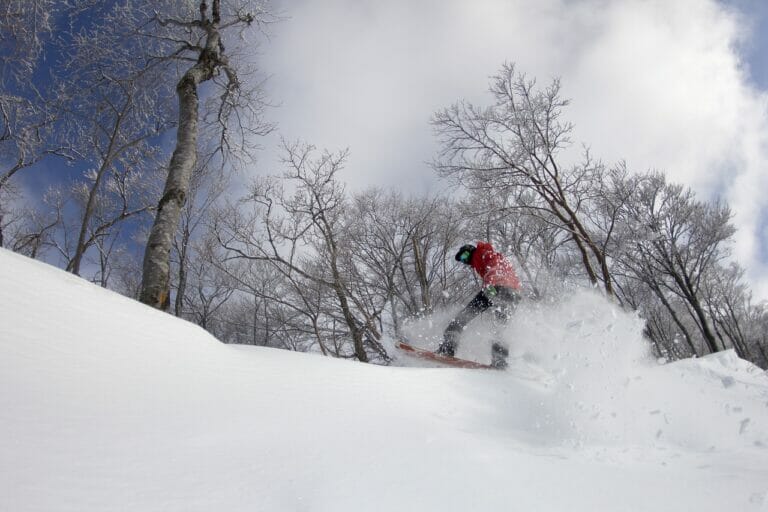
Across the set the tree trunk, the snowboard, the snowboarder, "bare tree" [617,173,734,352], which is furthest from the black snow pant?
"bare tree" [617,173,734,352]

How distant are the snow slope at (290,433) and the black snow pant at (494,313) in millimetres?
2079

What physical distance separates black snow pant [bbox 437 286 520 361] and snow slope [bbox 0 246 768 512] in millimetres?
2079

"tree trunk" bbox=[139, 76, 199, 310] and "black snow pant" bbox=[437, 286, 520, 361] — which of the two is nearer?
"tree trunk" bbox=[139, 76, 199, 310]

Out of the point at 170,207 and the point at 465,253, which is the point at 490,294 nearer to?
the point at 465,253

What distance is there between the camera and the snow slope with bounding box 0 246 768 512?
3.33 feet

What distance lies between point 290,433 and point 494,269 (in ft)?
14.3

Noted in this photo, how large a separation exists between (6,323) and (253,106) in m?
6.02

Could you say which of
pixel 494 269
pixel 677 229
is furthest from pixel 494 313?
pixel 677 229

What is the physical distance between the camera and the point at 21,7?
463 centimetres

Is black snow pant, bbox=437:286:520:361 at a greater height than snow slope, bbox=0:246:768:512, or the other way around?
black snow pant, bbox=437:286:520:361

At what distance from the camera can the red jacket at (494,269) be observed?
17.2 ft

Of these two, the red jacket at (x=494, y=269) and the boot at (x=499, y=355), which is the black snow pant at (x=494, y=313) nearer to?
the boot at (x=499, y=355)

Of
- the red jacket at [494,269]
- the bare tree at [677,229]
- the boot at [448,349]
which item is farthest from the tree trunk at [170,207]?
the bare tree at [677,229]

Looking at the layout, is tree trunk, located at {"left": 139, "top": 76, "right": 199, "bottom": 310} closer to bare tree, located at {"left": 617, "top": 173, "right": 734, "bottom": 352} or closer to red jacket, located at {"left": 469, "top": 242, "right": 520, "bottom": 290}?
red jacket, located at {"left": 469, "top": 242, "right": 520, "bottom": 290}
